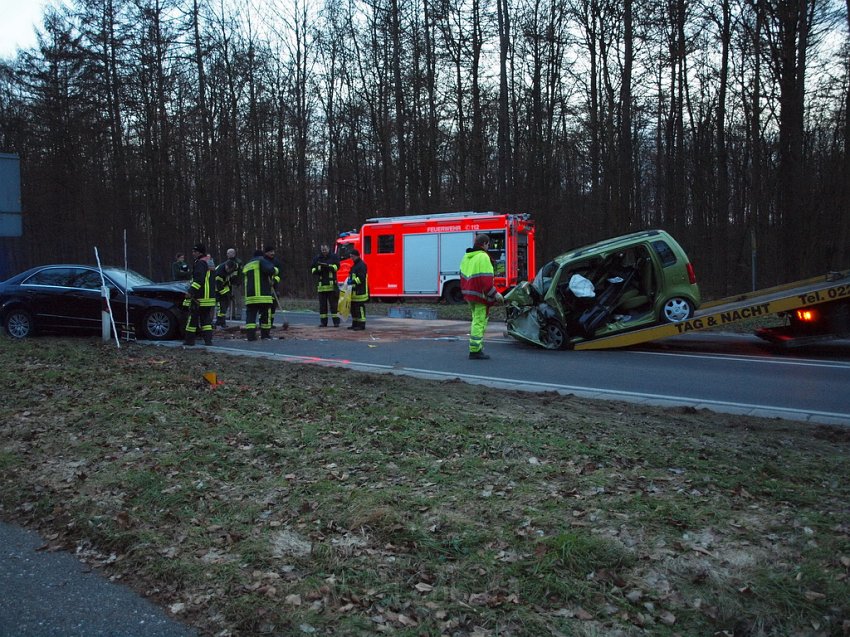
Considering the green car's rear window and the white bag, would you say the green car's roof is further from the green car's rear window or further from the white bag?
the white bag

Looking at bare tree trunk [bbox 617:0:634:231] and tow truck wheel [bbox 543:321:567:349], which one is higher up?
bare tree trunk [bbox 617:0:634:231]

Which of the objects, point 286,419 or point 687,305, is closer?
point 286,419

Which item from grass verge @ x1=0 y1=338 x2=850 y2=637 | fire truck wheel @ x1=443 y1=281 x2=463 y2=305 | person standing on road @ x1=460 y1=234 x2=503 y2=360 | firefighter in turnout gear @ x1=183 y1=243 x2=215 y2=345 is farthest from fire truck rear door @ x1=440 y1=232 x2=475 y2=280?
grass verge @ x1=0 y1=338 x2=850 y2=637

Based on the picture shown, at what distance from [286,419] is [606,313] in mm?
7822


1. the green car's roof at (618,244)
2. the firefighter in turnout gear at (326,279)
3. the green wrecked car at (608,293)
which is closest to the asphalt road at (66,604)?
the green wrecked car at (608,293)

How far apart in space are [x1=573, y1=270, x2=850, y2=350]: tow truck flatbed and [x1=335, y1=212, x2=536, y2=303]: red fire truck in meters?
10.0

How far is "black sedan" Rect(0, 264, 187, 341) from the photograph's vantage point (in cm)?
1491

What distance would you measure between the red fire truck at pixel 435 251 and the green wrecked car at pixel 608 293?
9.31m

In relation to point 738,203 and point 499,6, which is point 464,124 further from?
point 738,203

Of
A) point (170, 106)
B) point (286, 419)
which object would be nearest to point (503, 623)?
point (286, 419)

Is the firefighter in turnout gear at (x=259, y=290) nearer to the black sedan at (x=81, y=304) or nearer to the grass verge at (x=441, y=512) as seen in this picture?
the black sedan at (x=81, y=304)

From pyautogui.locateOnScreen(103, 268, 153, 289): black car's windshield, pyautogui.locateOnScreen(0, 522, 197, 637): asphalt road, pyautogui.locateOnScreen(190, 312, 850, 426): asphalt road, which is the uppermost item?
pyautogui.locateOnScreen(103, 268, 153, 289): black car's windshield

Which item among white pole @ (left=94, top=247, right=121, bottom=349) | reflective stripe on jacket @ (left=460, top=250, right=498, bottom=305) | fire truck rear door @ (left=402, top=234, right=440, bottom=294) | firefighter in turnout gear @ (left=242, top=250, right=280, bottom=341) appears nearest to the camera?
reflective stripe on jacket @ (left=460, top=250, right=498, bottom=305)

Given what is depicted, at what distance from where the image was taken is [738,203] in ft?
93.8
